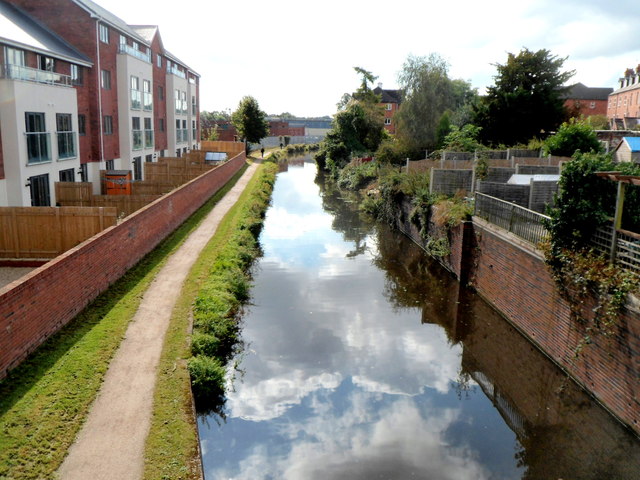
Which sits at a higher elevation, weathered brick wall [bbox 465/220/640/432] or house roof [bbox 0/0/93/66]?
house roof [bbox 0/0/93/66]

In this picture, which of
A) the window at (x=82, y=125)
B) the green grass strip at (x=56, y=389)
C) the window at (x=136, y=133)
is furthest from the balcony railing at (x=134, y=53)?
the green grass strip at (x=56, y=389)

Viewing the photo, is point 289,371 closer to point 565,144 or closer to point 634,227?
point 634,227

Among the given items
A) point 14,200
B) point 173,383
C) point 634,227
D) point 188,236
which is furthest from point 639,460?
point 14,200

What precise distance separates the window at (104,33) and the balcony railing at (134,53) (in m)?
1.84

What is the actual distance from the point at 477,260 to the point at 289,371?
7574 millimetres

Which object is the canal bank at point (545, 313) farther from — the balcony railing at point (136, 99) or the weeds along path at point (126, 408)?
the balcony railing at point (136, 99)

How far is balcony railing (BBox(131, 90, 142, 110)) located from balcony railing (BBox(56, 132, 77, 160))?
10424 millimetres

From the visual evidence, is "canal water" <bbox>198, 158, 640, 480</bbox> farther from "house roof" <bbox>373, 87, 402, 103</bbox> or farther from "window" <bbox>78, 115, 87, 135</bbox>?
"house roof" <bbox>373, 87, 402, 103</bbox>

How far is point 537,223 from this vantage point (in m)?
12.3

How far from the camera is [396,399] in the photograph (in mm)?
9984

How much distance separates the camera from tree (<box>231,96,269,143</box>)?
233 feet

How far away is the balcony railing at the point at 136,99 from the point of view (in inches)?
1367

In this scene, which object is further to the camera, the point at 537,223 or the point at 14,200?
the point at 14,200

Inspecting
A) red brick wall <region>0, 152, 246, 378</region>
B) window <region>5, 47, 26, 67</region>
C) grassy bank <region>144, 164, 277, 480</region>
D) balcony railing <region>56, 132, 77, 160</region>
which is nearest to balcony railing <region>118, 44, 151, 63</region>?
balcony railing <region>56, 132, 77, 160</region>
